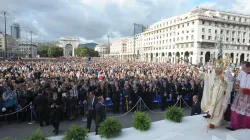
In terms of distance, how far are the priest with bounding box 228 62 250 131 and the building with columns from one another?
58.3 m

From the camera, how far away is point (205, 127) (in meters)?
4.97

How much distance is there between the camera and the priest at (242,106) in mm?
4555

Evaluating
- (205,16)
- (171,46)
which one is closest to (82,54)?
(171,46)

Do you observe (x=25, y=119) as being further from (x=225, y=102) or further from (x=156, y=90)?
(x=225, y=102)

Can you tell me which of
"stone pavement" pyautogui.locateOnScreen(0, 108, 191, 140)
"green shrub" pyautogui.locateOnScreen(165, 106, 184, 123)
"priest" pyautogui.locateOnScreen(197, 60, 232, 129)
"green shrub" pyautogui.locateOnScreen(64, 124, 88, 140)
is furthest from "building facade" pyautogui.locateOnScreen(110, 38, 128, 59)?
"green shrub" pyautogui.locateOnScreen(64, 124, 88, 140)

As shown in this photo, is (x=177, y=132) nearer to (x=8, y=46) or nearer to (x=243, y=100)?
(x=243, y=100)

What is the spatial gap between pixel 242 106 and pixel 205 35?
2607 inches

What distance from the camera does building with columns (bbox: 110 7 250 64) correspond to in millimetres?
63156

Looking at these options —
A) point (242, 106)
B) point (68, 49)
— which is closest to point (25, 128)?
point (242, 106)

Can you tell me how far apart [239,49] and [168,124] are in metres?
77.1

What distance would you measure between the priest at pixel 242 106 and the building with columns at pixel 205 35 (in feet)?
191

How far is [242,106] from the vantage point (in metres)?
4.61

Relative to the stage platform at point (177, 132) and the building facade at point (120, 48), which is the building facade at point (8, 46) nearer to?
the building facade at point (120, 48)

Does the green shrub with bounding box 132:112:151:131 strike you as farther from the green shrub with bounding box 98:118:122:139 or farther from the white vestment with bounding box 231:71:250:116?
the white vestment with bounding box 231:71:250:116
